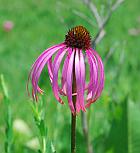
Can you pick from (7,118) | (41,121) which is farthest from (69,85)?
(7,118)

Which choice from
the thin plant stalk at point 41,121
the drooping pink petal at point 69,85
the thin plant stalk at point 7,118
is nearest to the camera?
the drooping pink petal at point 69,85

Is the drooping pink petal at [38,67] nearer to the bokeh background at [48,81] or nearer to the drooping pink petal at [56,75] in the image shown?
the drooping pink petal at [56,75]

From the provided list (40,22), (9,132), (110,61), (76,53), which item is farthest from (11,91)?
(40,22)

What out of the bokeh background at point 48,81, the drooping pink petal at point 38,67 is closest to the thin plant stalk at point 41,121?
the bokeh background at point 48,81

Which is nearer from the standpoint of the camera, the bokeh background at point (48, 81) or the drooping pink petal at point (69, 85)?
the drooping pink petal at point (69, 85)

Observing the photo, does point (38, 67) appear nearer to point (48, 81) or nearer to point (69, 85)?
point (69, 85)

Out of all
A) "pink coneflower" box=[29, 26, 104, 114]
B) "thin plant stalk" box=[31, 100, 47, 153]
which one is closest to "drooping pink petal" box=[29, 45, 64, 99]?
"pink coneflower" box=[29, 26, 104, 114]

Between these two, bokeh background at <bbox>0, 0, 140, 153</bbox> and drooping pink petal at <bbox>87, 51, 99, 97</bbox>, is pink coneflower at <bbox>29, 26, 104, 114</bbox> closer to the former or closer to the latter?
drooping pink petal at <bbox>87, 51, 99, 97</bbox>

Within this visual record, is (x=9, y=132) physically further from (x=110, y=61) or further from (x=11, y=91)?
(x=11, y=91)
